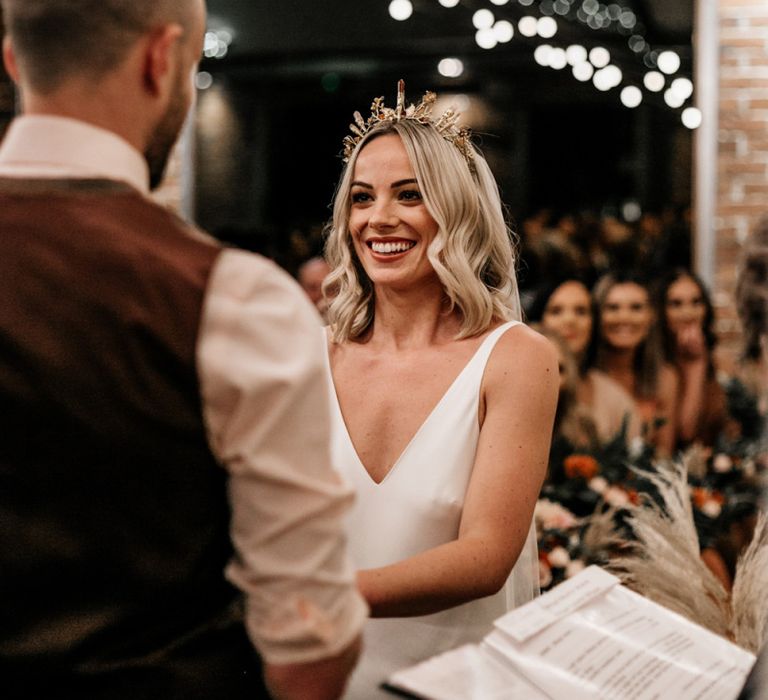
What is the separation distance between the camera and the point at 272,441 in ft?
3.12

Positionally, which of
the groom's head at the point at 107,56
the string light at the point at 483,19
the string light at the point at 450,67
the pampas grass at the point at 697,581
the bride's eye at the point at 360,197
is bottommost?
the pampas grass at the point at 697,581

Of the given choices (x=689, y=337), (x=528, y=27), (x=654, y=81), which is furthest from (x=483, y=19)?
(x=689, y=337)

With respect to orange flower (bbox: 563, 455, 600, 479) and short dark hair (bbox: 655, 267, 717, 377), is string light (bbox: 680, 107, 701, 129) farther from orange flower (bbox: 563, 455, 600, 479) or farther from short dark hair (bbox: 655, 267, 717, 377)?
orange flower (bbox: 563, 455, 600, 479)

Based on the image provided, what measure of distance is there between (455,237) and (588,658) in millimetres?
929

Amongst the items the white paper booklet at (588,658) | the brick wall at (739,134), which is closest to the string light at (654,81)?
the brick wall at (739,134)

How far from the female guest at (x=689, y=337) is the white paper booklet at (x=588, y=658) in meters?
3.50

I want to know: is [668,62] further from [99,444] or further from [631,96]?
[99,444]

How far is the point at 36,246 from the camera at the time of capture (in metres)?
0.96

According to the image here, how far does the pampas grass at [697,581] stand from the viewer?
163 cm

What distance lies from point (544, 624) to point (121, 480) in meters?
0.59

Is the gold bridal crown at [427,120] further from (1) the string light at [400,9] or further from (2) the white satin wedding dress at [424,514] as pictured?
(1) the string light at [400,9]

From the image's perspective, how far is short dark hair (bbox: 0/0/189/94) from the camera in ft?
3.20

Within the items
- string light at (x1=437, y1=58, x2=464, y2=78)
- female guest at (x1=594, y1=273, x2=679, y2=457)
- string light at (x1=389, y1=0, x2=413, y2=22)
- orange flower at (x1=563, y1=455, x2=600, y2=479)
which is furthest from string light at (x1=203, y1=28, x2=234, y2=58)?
orange flower at (x1=563, y1=455, x2=600, y2=479)

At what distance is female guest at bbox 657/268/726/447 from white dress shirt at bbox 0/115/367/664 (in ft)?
13.2
